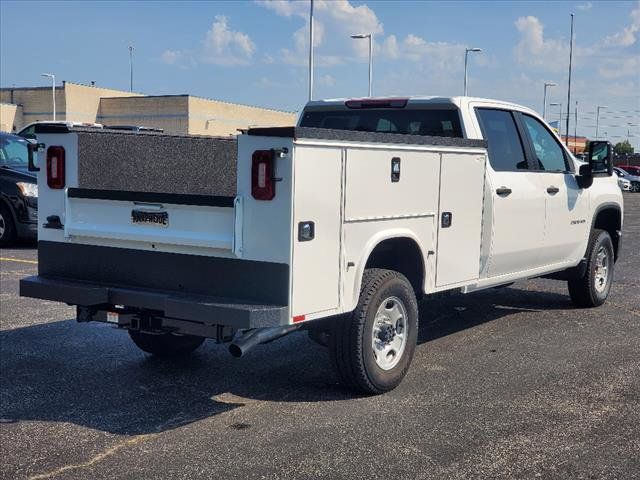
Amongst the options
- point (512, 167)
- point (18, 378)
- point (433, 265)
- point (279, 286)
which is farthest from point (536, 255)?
point (18, 378)

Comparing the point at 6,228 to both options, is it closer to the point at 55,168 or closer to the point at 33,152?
the point at 33,152

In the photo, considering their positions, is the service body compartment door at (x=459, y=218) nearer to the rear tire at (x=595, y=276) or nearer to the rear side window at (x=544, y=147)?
the rear side window at (x=544, y=147)

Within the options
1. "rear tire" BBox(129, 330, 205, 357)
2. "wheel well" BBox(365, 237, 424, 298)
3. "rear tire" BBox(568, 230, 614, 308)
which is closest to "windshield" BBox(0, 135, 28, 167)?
"rear tire" BBox(129, 330, 205, 357)

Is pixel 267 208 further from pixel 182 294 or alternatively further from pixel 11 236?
pixel 11 236

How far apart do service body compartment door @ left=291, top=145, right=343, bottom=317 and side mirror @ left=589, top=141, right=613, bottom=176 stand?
4191 mm

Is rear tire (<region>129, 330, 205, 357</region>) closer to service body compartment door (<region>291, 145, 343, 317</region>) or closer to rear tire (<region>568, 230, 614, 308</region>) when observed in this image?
service body compartment door (<region>291, 145, 343, 317</region>)

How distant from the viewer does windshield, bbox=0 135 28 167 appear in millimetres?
13797

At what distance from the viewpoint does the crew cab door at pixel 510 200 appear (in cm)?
687

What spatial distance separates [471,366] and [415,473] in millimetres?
2329

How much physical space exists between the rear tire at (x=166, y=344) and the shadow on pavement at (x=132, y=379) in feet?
0.31

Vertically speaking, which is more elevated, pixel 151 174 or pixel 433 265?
pixel 151 174

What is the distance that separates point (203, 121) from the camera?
63656 millimetres

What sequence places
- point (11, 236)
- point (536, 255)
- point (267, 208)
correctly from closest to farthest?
point (267, 208) → point (536, 255) → point (11, 236)

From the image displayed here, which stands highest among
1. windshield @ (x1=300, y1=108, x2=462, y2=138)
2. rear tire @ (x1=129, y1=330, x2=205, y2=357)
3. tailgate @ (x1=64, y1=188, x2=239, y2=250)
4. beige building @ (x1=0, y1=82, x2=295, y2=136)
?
beige building @ (x1=0, y1=82, x2=295, y2=136)
